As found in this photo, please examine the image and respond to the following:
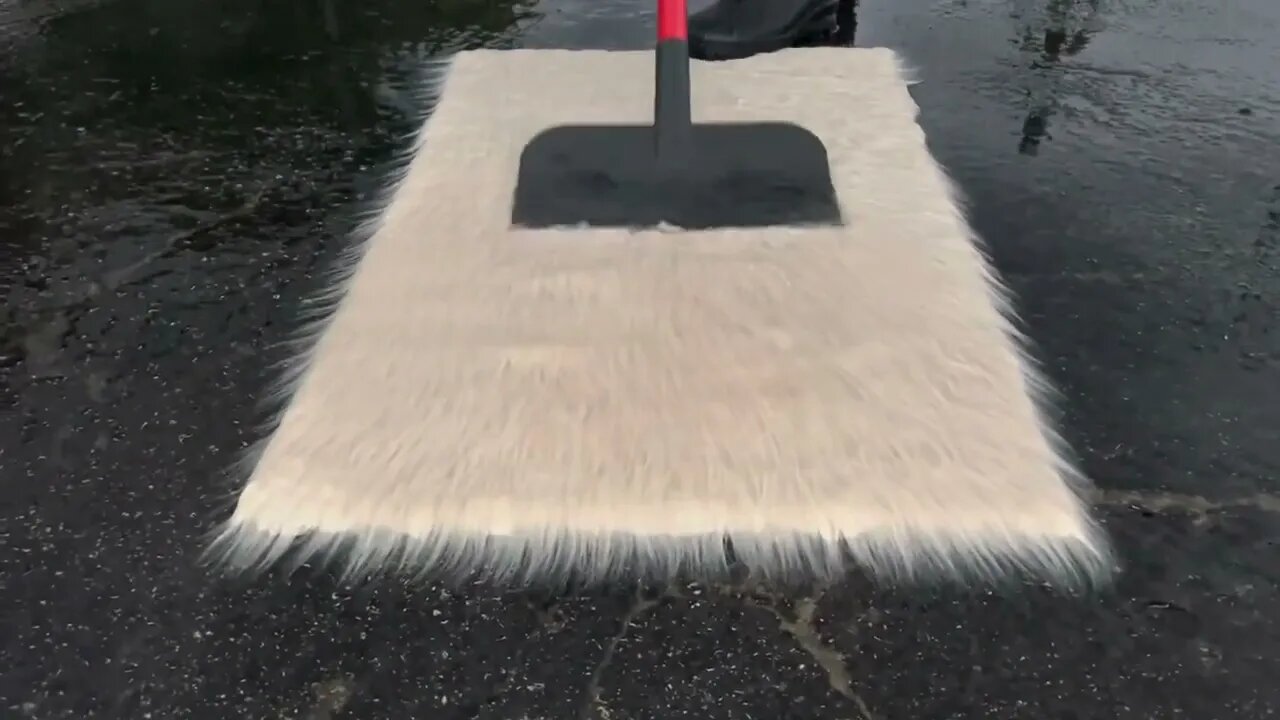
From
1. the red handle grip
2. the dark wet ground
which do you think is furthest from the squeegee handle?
the dark wet ground

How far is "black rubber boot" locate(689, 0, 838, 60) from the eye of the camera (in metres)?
1.60

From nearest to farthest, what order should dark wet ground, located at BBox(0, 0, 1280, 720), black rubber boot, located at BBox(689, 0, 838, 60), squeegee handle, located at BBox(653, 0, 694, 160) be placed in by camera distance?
dark wet ground, located at BBox(0, 0, 1280, 720), squeegee handle, located at BBox(653, 0, 694, 160), black rubber boot, located at BBox(689, 0, 838, 60)

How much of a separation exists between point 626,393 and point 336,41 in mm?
1035

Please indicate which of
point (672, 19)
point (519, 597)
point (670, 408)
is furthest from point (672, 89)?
point (519, 597)

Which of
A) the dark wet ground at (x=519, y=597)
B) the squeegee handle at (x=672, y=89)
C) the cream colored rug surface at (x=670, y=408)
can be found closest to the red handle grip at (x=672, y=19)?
the squeegee handle at (x=672, y=89)

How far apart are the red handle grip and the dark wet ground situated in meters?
0.39

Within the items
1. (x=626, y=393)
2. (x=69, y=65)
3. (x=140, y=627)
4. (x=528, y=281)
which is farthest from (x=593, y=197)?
(x=69, y=65)

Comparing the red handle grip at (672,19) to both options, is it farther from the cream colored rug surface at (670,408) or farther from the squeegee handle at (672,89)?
the cream colored rug surface at (670,408)

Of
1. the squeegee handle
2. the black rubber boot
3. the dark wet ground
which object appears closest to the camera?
the dark wet ground

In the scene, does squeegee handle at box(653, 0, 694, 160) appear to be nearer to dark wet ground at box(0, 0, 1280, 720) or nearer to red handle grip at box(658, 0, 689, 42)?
red handle grip at box(658, 0, 689, 42)

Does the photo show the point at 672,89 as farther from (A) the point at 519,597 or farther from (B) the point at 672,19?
(A) the point at 519,597

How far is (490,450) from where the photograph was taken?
829 millimetres

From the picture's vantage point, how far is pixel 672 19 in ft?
3.88

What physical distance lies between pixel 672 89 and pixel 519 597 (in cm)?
66
